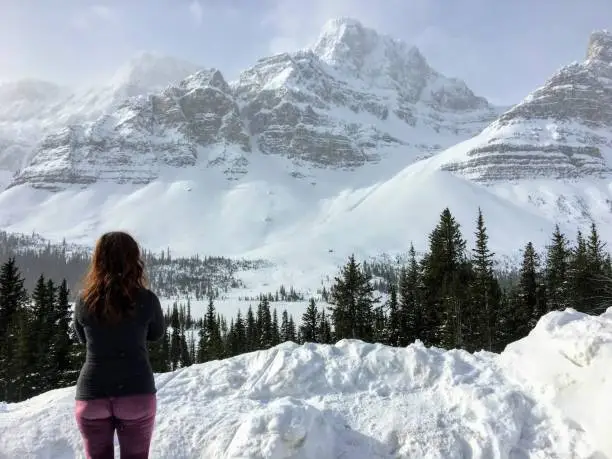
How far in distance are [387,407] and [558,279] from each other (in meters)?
46.0

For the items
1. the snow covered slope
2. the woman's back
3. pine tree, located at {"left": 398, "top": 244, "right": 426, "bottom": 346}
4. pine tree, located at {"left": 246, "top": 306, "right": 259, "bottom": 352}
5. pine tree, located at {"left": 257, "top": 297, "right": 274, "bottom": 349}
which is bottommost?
pine tree, located at {"left": 246, "top": 306, "right": 259, "bottom": 352}

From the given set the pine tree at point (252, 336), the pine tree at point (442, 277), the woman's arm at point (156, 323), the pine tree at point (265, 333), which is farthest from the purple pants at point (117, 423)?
the pine tree at point (252, 336)

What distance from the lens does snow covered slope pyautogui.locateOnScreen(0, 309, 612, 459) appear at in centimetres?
681

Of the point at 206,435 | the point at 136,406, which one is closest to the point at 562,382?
the point at 206,435

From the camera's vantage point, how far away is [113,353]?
4.09 m

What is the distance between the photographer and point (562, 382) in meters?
7.59

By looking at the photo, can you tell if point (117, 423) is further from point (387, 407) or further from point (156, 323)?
point (387, 407)

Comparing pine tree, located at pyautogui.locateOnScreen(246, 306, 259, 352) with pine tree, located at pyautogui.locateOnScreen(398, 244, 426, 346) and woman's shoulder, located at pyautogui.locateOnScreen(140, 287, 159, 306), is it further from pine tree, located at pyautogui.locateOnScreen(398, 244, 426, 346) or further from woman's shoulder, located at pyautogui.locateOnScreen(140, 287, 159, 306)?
woman's shoulder, located at pyautogui.locateOnScreen(140, 287, 159, 306)

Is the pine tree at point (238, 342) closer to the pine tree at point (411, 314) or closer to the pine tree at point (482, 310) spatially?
the pine tree at point (411, 314)

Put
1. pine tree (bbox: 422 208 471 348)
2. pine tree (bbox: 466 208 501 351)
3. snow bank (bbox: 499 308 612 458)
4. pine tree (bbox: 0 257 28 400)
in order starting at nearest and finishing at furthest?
snow bank (bbox: 499 308 612 458)
pine tree (bbox: 0 257 28 400)
pine tree (bbox: 422 208 471 348)
pine tree (bbox: 466 208 501 351)

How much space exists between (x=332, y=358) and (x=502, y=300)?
44576 millimetres

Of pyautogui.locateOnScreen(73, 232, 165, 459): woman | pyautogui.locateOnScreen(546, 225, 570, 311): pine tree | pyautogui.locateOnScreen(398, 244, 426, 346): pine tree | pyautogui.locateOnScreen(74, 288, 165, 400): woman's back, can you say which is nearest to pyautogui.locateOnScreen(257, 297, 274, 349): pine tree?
pyautogui.locateOnScreen(398, 244, 426, 346): pine tree

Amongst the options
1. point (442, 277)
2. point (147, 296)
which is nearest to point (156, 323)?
point (147, 296)

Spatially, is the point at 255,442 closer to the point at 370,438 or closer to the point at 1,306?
the point at 370,438
